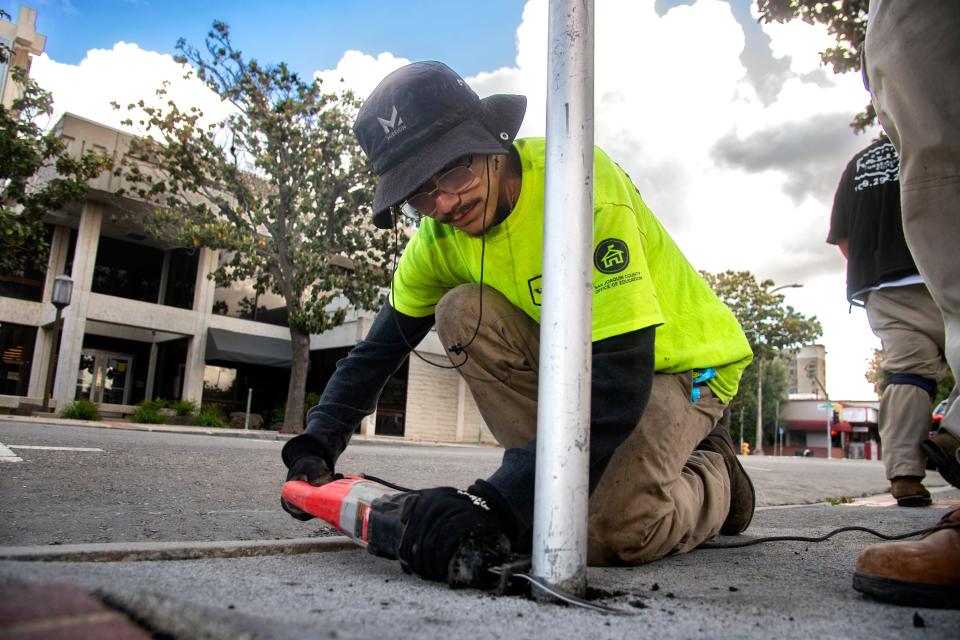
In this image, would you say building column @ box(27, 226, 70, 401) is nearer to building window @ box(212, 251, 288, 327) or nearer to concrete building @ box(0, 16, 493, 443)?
concrete building @ box(0, 16, 493, 443)

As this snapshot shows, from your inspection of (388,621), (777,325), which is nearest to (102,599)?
(388,621)

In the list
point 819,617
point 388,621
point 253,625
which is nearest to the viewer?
point 253,625

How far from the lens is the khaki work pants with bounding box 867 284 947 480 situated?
3.30 m

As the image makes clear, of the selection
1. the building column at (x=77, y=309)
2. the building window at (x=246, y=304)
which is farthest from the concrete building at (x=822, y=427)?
the building column at (x=77, y=309)

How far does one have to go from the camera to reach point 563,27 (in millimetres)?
→ 1340

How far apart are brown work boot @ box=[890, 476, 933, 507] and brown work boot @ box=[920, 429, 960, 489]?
148mm

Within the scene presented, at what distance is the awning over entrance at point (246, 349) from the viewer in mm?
19344

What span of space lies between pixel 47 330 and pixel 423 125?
2036cm

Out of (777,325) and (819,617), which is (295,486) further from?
(777,325)

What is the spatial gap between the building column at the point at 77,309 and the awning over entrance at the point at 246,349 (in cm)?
336

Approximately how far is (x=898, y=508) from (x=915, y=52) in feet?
8.94

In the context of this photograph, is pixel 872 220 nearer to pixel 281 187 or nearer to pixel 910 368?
pixel 910 368

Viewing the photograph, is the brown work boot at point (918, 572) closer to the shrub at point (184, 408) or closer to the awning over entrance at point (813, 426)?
the shrub at point (184, 408)

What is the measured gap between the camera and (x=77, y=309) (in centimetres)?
1723
